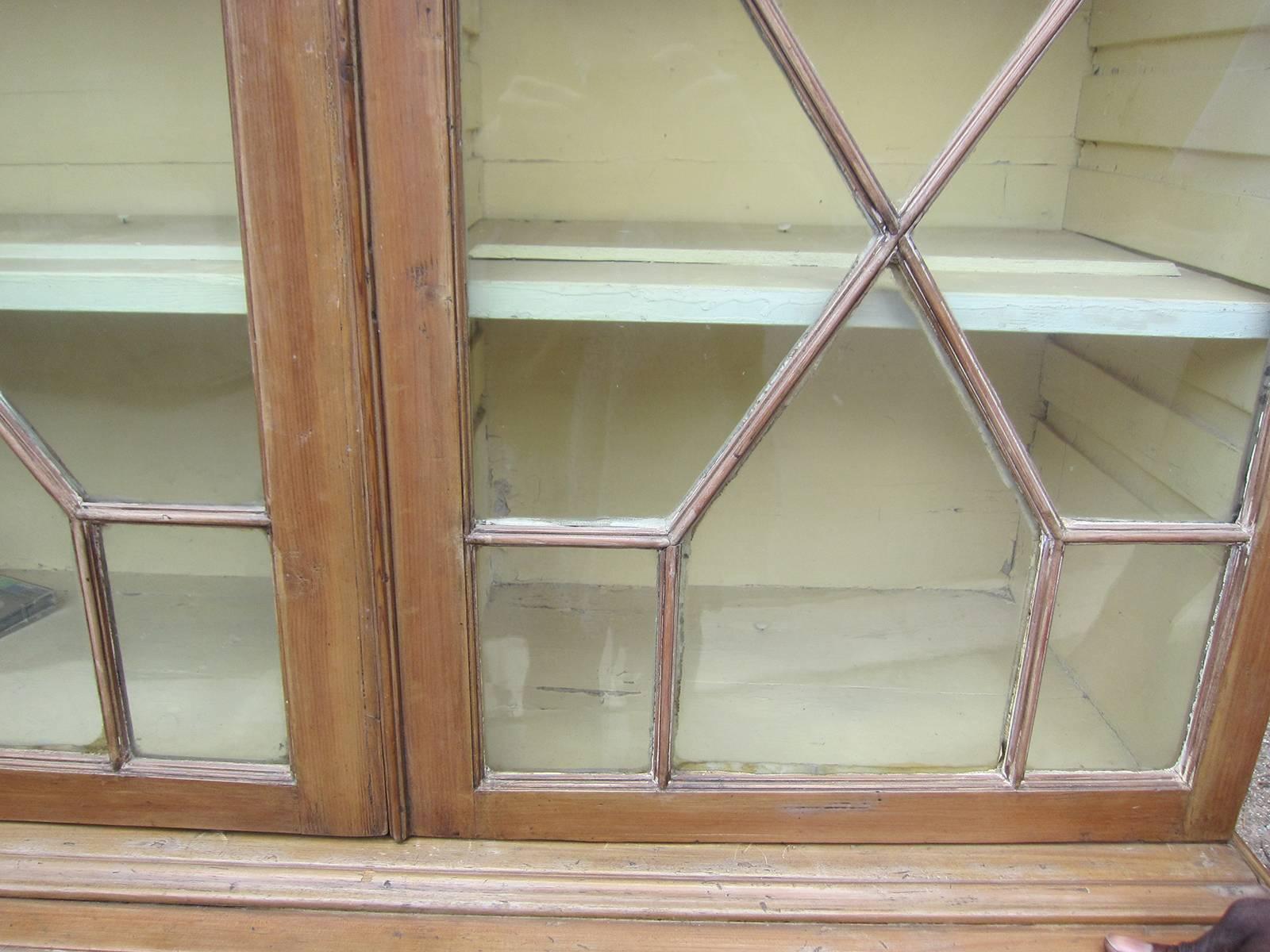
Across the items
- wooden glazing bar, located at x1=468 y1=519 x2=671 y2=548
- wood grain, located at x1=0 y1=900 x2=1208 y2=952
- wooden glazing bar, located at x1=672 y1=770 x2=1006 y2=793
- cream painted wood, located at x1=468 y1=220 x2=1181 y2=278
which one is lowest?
wood grain, located at x1=0 y1=900 x2=1208 y2=952

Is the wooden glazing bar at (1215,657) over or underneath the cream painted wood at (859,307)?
underneath

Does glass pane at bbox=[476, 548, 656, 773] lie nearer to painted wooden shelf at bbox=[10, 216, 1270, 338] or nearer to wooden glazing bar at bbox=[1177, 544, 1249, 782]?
painted wooden shelf at bbox=[10, 216, 1270, 338]

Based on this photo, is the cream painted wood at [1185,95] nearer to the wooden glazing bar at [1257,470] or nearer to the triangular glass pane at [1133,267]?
the triangular glass pane at [1133,267]

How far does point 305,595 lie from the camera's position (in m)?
0.63

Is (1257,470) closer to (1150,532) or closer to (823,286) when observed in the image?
(1150,532)

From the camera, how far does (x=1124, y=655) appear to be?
2.39 feet

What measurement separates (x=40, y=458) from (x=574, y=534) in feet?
1.26

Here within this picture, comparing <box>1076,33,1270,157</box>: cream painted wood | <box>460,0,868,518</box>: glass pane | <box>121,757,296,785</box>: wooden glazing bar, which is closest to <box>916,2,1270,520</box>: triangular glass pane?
<box>1076,33,1270,157</box>: cream painted wood

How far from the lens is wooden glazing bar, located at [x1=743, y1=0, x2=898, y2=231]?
0.57m

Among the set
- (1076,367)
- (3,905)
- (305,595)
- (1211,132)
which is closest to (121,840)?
(3,905)

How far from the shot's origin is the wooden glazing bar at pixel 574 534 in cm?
64

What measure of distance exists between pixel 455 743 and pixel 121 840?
28 centimetres

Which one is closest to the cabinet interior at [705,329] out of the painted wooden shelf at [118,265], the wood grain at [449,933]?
the painted wooden shelf at [118,265]

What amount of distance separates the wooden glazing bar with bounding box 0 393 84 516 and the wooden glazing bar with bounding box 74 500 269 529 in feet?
0.04
